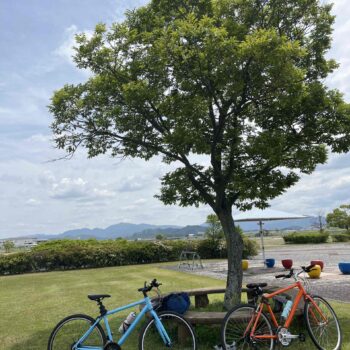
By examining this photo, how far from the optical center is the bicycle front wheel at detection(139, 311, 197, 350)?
513 centimetres

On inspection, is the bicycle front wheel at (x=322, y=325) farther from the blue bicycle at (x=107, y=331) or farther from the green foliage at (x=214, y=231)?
the green foliage at (x=214, y=231)

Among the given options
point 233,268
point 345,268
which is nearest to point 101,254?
point 345,268

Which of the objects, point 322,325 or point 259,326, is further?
point 322,325

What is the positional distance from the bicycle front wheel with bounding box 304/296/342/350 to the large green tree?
1926 mm

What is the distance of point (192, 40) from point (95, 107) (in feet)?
8.02

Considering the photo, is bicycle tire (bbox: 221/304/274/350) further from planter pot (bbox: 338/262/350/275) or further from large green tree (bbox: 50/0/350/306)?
planter pot (bbox: 338/262/350/275)

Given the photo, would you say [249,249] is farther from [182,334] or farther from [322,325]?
[182,334]

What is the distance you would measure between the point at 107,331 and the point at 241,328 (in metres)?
1.67

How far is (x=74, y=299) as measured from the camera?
11766mm

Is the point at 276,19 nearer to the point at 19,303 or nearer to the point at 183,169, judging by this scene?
the point at 183,169

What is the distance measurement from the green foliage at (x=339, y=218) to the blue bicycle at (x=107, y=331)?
44.7 metres

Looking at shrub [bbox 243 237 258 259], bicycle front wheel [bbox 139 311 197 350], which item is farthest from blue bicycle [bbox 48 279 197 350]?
shrub [bbox 243 237 258 259]

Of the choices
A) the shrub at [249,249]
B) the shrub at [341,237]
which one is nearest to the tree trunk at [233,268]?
the shrub at [249,249]

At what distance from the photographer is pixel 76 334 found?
16.5 feet
